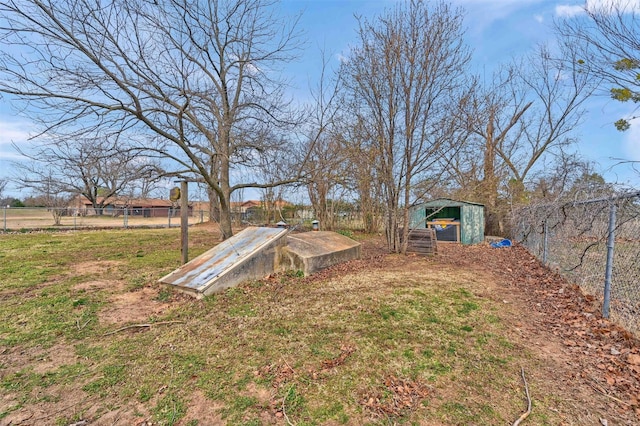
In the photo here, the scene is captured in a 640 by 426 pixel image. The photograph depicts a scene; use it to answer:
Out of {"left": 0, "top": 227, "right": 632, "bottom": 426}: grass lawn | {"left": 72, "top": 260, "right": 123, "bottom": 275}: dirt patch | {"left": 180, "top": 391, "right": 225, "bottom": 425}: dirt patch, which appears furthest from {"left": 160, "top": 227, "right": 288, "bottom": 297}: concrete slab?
{"left": 180, "top": 391, "right": 225, "bottom": 425}: dirt patch

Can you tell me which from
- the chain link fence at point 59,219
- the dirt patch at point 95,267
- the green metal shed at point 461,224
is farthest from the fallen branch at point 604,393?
the chain link fence at point 59,219

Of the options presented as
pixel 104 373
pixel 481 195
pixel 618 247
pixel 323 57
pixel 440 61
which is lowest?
pixel 104 373

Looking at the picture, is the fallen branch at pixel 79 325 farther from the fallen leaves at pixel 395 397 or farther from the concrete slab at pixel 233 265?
the fallen leaves at pixel 395 397

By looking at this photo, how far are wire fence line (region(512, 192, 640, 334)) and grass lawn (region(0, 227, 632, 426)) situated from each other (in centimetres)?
110

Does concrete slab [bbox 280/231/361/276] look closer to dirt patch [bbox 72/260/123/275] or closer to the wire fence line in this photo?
dirt patch [bbox 72/260/123/275]

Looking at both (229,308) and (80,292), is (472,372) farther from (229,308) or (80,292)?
(80,292)

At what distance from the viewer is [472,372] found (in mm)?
2379

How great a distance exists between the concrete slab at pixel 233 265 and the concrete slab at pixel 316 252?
10.1 inches

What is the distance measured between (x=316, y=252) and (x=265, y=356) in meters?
3.39

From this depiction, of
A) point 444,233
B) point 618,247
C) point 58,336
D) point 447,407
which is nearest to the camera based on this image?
point 447,407

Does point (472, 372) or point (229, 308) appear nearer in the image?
point (472, 372)

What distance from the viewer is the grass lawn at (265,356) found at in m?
1.98

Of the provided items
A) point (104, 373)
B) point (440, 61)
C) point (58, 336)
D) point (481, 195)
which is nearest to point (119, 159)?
point (58, 336)

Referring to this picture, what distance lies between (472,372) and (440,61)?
731 centimetres
